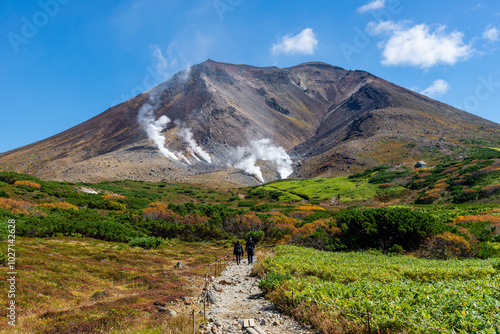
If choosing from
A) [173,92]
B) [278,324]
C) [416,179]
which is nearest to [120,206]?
[278,324]

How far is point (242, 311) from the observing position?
940 cm

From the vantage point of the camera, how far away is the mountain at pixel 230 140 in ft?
340

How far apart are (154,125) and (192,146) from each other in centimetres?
3290

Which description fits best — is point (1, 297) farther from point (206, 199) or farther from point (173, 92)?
point (173, 92)

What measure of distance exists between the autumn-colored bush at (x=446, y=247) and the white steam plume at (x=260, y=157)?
10057cm

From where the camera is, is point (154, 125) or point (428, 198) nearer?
point (428, 198)

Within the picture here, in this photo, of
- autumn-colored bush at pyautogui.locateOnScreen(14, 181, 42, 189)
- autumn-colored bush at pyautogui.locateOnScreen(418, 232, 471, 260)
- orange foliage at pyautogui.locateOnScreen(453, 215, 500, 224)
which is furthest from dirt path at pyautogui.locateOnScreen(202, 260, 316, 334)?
autumn-colored bush at pyautogui.locateOnScreen(14, 181, 42, 189)

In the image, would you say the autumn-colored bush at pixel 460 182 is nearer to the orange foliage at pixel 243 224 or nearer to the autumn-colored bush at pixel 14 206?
the orange foliage at pixel 243 224

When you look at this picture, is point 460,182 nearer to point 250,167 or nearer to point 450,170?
point 450,170

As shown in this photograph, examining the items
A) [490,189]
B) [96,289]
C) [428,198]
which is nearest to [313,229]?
[96,289]

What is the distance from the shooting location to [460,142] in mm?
103938

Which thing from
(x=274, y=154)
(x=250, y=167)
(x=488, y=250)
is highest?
(x=274, y=154)

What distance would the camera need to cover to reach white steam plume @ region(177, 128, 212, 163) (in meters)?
130

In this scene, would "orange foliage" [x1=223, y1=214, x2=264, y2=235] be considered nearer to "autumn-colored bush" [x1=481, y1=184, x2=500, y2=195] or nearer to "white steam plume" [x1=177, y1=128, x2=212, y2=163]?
"autumn-colored bush" [x1=481, y1=184, x2=500, y2=195]
